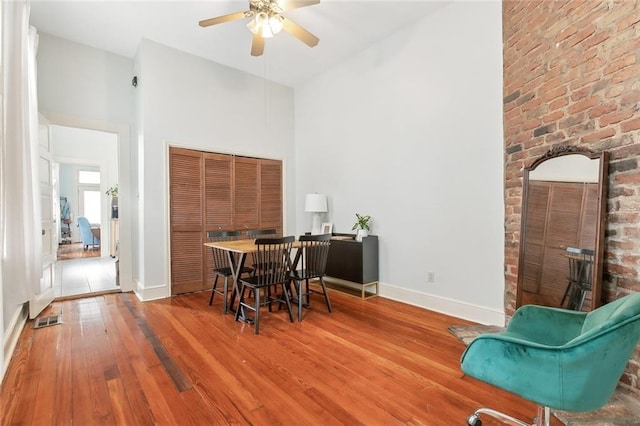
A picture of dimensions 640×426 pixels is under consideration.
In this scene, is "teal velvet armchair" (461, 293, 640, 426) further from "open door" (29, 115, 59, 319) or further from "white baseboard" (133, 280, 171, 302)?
"open door" (29, 115, 59, 319)

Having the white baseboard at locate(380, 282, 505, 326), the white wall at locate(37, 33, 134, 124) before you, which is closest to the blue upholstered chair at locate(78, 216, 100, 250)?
the white wall at locate(37, 33, 134, 124)

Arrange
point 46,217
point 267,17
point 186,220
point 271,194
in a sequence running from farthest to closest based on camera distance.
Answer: point 271,194
point 186,220
point 46,217
point 267,17

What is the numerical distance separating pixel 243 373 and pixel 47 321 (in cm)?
248

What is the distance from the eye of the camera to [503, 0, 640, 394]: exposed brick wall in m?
1.77

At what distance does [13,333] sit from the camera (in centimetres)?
254

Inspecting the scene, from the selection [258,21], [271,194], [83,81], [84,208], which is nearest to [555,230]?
[258,21]

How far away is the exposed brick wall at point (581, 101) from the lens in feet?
5.81

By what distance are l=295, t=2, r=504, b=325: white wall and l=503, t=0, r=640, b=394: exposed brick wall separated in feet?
0.57

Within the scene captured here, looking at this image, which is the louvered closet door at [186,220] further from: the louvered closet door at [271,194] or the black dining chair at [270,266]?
the black dining chair at [270,266]

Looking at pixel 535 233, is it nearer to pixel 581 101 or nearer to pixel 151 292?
pixel 581 101

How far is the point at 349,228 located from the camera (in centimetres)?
439

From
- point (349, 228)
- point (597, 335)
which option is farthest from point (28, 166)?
point (597, 335)

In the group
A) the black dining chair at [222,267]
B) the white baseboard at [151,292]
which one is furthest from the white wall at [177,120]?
the black dining chair at [222,267]

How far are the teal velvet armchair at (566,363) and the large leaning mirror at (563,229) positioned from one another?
81cm
